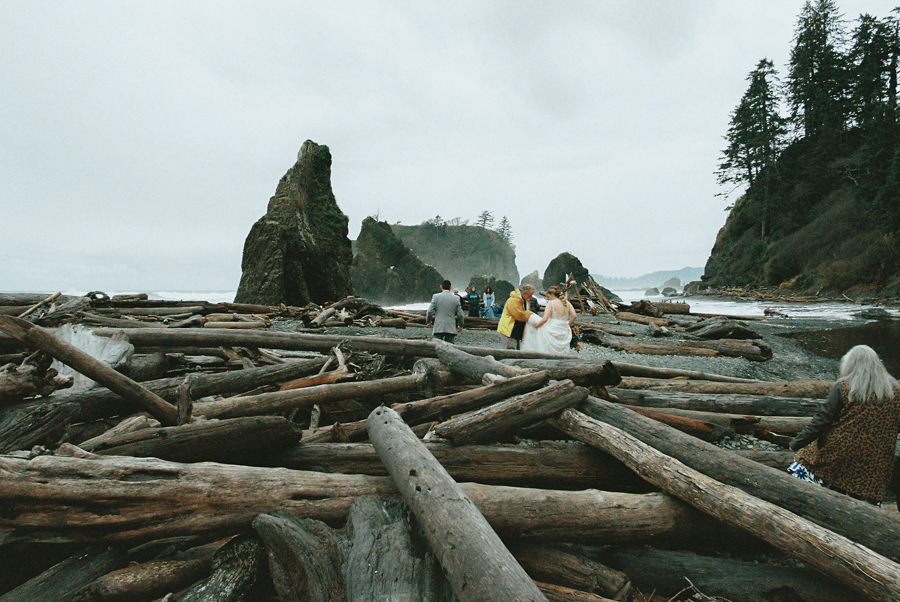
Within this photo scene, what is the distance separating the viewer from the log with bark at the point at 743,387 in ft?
17.0

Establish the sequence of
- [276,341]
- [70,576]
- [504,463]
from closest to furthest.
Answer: [70,576] → [504,463] → [276,341]

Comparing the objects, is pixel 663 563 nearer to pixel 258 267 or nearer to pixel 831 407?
pixel 831 407

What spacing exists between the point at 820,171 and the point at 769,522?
2476 inches

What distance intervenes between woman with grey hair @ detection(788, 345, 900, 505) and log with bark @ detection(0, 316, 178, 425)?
18.0 feet

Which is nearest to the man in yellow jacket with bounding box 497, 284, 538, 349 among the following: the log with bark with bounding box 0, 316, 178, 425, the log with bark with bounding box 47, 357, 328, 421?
the log with bark with bounding box 47, 357, 328, 421

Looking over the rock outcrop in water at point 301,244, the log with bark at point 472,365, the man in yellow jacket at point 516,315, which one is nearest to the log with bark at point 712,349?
the man in yellow jacket at point 516,315

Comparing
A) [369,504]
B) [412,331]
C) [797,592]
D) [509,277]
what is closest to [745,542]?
[797,592]

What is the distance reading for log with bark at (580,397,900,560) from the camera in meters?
2.27

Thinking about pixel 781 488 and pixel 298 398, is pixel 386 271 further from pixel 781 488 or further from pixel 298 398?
pixel 781 488

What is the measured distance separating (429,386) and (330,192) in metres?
29.3

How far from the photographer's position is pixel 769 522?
2.12m

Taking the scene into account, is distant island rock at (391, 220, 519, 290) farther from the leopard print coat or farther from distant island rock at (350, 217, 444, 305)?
the leopard print coat

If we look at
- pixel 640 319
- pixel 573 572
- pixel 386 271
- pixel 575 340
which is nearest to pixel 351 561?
pixel 573 572

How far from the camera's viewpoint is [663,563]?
241 centimetres
